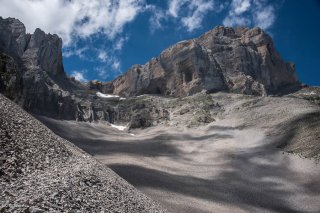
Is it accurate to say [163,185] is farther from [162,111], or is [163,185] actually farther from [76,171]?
[162,111]

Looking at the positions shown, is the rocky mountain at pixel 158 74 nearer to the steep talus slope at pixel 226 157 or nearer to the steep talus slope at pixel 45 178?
the steep talus slope at pixel 226 157

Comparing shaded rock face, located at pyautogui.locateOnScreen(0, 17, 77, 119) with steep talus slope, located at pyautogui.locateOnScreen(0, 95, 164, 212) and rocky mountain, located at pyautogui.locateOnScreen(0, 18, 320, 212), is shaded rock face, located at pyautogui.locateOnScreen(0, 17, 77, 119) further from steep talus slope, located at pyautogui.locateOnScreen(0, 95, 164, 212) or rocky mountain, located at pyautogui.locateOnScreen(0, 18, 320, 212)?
steep talus slope, located at pyautogui.locateOnScreen(0, 95, 164, 212)

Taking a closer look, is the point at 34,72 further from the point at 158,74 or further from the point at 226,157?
the point at 226,157

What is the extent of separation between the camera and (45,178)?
1612cm

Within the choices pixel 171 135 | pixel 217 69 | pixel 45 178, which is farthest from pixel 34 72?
pixel 45 178

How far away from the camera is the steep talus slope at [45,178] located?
13609mm

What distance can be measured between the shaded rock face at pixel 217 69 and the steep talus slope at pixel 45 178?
88140 mm

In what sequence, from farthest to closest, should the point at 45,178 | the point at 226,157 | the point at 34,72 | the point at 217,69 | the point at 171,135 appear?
the point at 217,69 < the point at 34,72 < the point at 171,135 < the point at 226,157 < the point at 45,178

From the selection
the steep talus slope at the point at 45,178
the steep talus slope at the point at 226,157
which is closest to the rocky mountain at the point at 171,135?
the steep talus slope at the point at 45,178

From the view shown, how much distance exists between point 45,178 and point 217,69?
4087 inches

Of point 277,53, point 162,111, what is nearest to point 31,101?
point 162,111

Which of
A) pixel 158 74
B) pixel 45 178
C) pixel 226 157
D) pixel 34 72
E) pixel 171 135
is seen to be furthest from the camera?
pixel 158 74

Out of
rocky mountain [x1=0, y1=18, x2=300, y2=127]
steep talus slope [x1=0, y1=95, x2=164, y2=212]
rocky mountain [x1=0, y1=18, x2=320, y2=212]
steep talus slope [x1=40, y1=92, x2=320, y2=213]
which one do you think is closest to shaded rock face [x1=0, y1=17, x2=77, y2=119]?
rocky mountain [x1=0, y1=18, x2=300, y2=127]

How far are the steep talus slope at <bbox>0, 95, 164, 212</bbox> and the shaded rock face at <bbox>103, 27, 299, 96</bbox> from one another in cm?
8814
